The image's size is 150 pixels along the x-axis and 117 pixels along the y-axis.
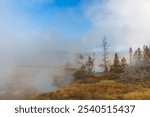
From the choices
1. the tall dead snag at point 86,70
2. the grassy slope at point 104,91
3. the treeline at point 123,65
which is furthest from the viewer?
the tall dead snag at point 86,70

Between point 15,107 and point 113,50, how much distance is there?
58157mm

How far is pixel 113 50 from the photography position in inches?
3489

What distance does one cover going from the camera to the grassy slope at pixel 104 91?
1938 inches

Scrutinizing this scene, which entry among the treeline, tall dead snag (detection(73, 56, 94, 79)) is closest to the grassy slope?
the treeline

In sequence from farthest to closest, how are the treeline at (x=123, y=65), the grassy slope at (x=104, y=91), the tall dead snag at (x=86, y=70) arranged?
the tall dead snag at (x=86, y=70), the treeline at (x=123, y=65), the grassy slope at (x=104, y=91)

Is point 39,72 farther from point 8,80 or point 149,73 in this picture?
point 149,73

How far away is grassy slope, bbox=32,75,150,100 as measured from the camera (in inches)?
1938

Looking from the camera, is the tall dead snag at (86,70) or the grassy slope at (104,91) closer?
the grassy slope at (104,91)

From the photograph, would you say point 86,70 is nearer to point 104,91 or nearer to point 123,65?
point 123,65

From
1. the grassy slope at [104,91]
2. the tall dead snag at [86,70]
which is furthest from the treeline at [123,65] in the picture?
the grassy slope at [104,91]

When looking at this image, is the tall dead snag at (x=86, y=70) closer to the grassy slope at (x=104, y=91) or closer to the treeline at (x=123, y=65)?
the treeline at (x=123, y=65)

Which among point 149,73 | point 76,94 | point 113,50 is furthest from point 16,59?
point 76,94

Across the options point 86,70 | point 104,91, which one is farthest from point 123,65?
point 104,91

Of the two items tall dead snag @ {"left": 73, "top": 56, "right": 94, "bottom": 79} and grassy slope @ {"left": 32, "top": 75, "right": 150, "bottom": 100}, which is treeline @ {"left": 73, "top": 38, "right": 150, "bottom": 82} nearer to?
tall dead snag @ {"left": 73, "top": 56, "right": 94, "bottom": 79}
